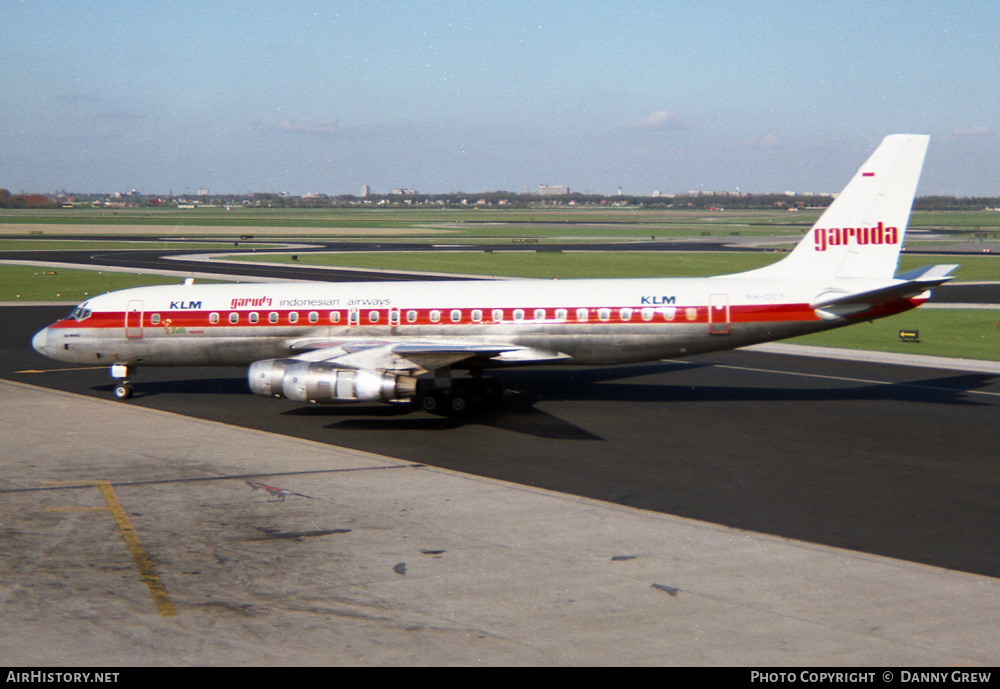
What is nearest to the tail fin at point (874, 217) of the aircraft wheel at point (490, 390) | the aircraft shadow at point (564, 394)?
the aircraft shadow at point (564, 394)

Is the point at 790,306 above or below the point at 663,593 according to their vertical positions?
above

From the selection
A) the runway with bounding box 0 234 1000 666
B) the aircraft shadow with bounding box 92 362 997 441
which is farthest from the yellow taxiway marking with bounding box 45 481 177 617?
the aircraft shadow with bounding box 92 362 997 441

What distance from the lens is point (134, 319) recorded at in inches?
1231

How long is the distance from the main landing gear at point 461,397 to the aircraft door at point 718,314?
7.06 meters

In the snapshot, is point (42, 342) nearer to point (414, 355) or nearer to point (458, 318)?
point (414, 355)

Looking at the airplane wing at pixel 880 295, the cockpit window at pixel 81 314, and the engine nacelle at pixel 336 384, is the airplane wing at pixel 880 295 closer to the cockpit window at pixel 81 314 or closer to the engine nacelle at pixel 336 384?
the engine nacelle at pixel 336 384

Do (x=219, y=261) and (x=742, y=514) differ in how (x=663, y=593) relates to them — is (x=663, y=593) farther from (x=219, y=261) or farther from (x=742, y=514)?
(x=219, y=261)

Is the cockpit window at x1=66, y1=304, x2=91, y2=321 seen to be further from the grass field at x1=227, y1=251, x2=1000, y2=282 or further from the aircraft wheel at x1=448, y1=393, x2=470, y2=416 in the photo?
the grass field at x1=227, y1=251, x2=1000, y2=282

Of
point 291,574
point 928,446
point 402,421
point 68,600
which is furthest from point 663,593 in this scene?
point 402,421

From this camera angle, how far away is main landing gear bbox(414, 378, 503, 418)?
1149 inches

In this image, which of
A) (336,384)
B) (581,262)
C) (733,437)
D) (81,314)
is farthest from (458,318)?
(581,262)

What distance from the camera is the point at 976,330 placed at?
147 feet

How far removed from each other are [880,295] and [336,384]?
50.6 feet
